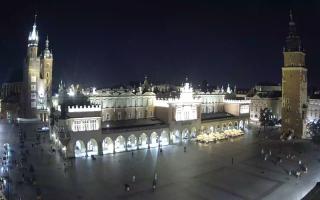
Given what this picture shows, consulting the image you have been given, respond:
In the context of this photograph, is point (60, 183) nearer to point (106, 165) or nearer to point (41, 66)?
point (106, 165)

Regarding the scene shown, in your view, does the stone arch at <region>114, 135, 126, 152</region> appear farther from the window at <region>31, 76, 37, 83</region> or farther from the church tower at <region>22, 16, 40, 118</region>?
the window at <region>31, 76, 37, 83</region>

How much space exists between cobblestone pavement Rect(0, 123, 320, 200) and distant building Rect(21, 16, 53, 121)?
21469 mm

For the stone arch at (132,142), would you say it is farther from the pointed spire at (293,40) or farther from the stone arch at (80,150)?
the pointed spire at (293,40)

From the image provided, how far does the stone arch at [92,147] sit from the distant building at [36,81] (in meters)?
30.7

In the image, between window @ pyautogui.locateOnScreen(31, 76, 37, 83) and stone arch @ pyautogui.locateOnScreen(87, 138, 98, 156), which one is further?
window @ pyautogui.locateOnScreen(31, 76, 37, 83)

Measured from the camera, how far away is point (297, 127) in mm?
62469

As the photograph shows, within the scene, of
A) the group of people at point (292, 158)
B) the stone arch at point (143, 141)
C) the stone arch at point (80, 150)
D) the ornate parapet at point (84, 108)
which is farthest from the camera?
the stone arch at point (143, 141)

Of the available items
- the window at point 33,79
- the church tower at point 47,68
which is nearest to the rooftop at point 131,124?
the church tower at point 47,68

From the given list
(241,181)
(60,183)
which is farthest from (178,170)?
(60,183)

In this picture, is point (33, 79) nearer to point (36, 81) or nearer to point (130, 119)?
point (36, 81)

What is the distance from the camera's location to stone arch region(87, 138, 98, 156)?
45562mm

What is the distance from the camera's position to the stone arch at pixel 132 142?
49656 mm

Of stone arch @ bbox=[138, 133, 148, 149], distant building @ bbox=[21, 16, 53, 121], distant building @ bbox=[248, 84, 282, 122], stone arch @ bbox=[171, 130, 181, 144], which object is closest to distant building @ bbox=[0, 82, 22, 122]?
distant building @ bbox=[21, 16, 53, 121]

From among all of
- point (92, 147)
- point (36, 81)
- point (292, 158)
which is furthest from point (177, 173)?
point (36, 81)
